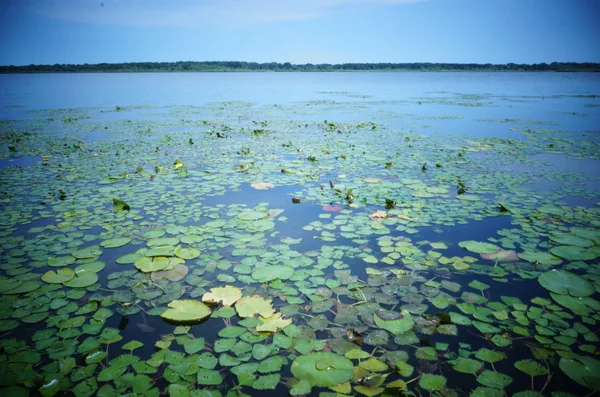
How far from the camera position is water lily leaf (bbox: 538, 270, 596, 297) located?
105 inches

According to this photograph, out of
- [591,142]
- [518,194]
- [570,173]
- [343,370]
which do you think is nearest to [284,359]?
[343,370]

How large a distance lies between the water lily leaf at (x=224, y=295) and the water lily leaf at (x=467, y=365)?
5.15 feet

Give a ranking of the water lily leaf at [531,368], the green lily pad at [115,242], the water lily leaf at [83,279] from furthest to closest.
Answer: the green lily pad at [115,242], the water lily leaf at [83,279], the water lily leaf at [531,368]

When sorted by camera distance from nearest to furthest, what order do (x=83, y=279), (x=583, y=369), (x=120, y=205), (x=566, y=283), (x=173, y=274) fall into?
(x=583, y=369) < (x=566, y=283) < (x=83, y=279) < (x=173, y=274) < (x=120, y=205)

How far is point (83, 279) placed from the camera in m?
2.89

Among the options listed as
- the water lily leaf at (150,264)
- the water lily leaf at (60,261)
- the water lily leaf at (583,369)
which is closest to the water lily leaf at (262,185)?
the water lily leaf at (150,264)

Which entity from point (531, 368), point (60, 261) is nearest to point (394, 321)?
point (531, 368)

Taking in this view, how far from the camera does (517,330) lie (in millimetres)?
2309

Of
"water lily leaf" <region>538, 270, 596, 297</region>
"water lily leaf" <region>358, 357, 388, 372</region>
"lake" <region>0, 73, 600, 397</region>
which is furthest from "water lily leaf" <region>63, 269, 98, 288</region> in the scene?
"water lily leaf" <region>538, 270, 596, 297</region>

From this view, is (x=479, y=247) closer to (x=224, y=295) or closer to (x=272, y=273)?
(x=272, y=273)

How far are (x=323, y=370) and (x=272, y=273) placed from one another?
43.6 inches

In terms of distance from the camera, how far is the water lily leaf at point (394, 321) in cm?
233

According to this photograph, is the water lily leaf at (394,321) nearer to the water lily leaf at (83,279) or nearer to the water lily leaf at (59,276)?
the water lily leaf at (83,279)

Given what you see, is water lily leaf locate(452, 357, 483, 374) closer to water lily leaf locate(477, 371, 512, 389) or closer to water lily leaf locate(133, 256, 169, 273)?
water lily leaf locate(477, 371, 512, 389)
